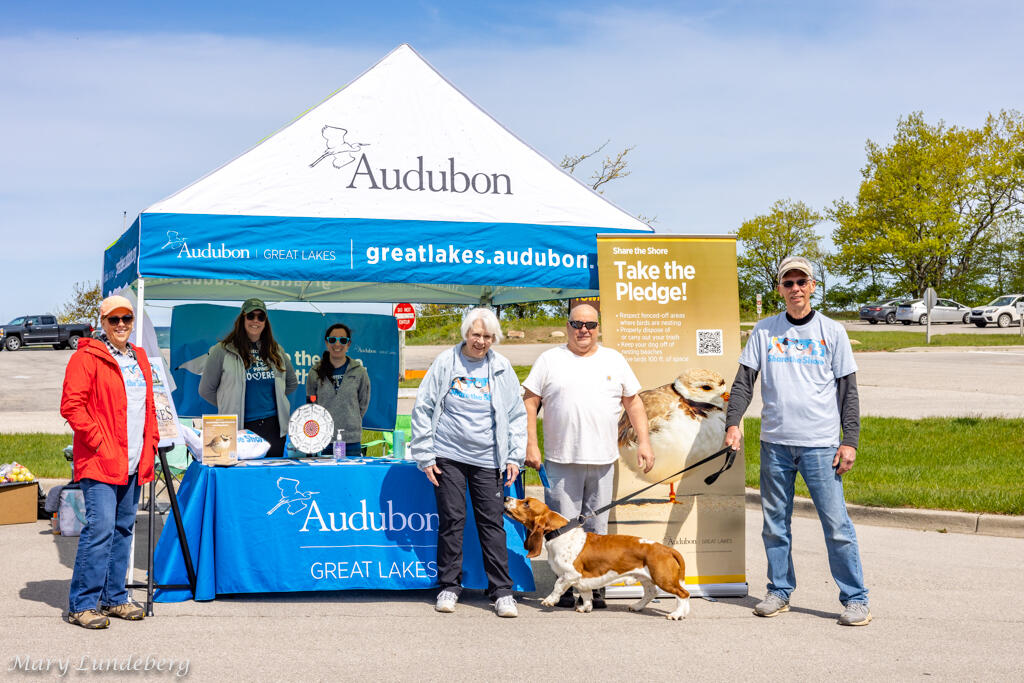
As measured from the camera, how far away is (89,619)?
4938 mm

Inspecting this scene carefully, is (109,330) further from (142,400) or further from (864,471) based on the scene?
(864,471)

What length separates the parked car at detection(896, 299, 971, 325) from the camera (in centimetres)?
4603

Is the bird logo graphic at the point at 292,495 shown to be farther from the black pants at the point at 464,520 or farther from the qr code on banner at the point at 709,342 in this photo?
the qr code on banner at the point at 709,342

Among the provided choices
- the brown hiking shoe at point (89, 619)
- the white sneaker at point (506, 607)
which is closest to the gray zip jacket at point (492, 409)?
the white sneaker at point (506, 607)

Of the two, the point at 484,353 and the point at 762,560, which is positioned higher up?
the point at 484,353

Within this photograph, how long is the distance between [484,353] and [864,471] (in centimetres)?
651

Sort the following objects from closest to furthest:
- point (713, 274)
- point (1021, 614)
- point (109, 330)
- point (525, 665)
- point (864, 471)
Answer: point (525, 665) < point (109, 330) < point (1021, 614) < point (713, 274) < point (864, 471)

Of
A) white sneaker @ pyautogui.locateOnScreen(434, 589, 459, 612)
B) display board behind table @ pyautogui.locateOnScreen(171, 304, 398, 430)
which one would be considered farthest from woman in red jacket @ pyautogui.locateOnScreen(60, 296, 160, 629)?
display board behind table @ pyautogui.locateOnScreen(171, 304, 398, 430)

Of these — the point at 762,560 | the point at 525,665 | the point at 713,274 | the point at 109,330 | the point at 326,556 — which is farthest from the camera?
the point at 762,560

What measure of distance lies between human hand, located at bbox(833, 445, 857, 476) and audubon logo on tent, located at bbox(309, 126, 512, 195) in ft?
9.46

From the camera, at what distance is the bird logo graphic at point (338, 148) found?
6.19 meters

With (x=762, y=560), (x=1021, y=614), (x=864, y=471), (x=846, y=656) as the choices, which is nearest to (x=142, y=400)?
(x=846, y=656)

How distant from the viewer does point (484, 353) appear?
550 centimetres

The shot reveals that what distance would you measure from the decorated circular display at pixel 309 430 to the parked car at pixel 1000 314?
42744 millimetres
